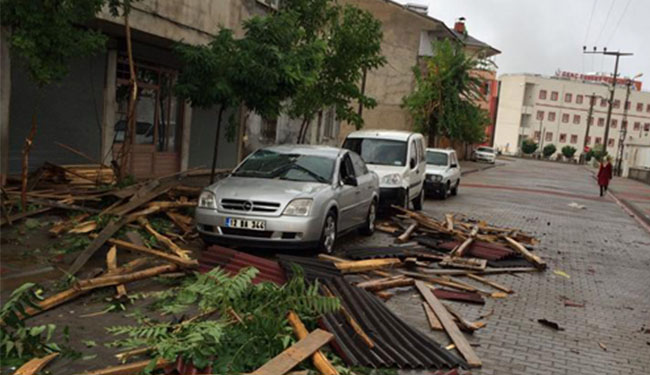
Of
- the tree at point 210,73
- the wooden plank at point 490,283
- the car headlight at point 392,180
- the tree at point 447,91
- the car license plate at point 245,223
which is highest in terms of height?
the tree at point 447,91

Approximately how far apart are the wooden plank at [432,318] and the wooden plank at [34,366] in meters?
3.55

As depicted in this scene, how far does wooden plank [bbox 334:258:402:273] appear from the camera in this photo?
328 inches

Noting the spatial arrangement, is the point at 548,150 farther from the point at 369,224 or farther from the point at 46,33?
the point at 46,33

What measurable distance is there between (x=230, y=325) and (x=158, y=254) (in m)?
2.80

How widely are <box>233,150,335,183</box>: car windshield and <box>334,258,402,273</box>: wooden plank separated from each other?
1634mm

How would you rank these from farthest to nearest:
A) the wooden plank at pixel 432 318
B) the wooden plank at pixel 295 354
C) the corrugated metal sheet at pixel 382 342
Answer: the wooden plank at pixel 432 318 → the corrugated metal sheet at pixel 382 342 → the wooden plank at pixel 295 354

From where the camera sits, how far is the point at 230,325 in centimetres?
513

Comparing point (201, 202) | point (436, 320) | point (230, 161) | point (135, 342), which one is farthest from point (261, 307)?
point (230, 161)

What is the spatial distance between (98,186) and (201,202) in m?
3.20

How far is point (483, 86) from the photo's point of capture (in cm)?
3600

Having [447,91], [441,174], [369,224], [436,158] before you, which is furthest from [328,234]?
[447,91]

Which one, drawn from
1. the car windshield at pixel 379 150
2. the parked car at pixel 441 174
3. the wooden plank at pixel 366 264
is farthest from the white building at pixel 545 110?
the wooden plank at pixel 366 264

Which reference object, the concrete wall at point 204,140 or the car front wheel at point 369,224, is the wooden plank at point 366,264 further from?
the concrete wall at point 204,140

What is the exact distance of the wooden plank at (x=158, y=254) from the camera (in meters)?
7.48
